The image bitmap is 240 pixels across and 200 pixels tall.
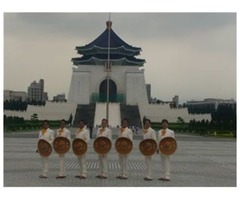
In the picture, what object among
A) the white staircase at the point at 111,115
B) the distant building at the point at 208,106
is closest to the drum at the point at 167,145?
the white staircase at the point at 111,115

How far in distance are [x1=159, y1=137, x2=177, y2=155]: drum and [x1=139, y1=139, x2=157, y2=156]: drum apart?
5.4 inches

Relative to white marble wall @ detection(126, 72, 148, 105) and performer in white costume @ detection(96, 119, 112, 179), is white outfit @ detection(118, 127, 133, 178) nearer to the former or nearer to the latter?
performer in white costume @ detection(96, 119, 112, 179)

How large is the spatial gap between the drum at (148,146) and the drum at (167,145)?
138 mm

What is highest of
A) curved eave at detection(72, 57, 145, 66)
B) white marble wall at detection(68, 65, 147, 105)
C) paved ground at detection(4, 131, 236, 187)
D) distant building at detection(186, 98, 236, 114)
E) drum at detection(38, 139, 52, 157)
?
curved eave at detection(72, 57, 145, 66)

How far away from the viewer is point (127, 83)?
4706cm

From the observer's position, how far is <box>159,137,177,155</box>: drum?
8891 mm

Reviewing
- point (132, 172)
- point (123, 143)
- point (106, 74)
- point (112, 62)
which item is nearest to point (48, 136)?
point (123, 143)

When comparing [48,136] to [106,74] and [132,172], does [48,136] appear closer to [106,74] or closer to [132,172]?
[132,172]

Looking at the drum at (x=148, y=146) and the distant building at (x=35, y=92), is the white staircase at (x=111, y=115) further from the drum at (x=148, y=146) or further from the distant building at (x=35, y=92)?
the distant building at (x=35, y=92)

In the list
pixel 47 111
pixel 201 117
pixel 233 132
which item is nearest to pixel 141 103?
pixel 201 117

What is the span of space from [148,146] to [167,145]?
40cm

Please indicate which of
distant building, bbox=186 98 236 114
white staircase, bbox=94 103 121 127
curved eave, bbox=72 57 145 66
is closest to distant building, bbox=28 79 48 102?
distant building, bbox=186 98 236 114

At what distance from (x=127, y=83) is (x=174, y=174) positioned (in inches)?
1469

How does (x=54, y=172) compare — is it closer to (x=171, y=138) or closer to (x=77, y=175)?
(x=77, y=175)
